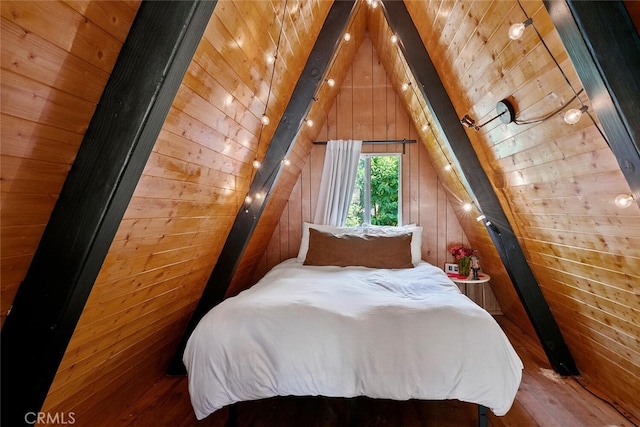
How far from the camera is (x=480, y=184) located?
204cm

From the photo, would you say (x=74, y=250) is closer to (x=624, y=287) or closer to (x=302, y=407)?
(x=302, y=407)

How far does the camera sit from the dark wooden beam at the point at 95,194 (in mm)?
888

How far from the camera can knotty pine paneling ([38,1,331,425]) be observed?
1.23 meters

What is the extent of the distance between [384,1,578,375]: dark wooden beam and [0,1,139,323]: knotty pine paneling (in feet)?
5.05

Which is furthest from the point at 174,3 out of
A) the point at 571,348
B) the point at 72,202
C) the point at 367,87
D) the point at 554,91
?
the point at 571,348

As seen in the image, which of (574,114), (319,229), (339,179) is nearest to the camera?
(574,114)

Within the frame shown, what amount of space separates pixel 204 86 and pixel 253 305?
3.50 ft

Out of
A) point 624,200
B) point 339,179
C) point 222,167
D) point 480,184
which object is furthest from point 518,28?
point 339,179

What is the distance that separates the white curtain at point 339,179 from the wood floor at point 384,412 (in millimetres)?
1746

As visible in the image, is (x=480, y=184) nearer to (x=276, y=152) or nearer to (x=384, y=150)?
(x=276, y=152)

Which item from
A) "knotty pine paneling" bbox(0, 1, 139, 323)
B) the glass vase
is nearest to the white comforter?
"knotty pine paneling" bbox(0, 1, 139, 323)

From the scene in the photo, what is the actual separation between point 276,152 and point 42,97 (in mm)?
1388

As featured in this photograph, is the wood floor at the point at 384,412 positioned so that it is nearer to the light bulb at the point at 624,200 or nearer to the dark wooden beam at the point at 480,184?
the dark wooden beam at the point at 480,184

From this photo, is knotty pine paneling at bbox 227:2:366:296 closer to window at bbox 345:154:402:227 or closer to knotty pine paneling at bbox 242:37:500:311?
knotty pine paneling at bbox 242:37:500:311
